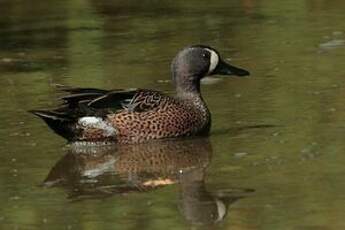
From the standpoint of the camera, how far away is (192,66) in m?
10.8

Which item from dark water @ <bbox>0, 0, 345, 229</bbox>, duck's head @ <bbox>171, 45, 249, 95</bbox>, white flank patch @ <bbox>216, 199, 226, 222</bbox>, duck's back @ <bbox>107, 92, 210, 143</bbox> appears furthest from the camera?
duck's head @ <bbox>171, 45, 249, 95</bbox>

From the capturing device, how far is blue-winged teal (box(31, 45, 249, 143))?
10117mm

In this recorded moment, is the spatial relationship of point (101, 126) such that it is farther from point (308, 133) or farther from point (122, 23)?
point (122, 23)

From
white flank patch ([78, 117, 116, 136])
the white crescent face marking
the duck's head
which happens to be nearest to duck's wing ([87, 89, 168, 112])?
white flank patch ([78, 117, 116, 136])

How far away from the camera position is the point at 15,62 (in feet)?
45.8

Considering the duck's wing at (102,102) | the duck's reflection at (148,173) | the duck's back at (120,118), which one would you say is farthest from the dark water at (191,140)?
the duck's wing at (102,102)

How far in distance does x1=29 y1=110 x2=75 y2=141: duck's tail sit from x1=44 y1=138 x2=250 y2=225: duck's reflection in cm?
12

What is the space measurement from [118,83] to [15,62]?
6.15ft

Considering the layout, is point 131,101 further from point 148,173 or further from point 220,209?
point 220,209

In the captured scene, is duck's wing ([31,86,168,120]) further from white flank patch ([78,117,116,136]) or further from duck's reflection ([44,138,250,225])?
duck's reflection ([44,138,250,225])

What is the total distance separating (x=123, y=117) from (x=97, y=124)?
0.19 meters

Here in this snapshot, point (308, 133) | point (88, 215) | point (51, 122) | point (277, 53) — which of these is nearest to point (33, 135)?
point (51, 122)

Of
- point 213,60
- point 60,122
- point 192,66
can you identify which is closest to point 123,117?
point 60,122

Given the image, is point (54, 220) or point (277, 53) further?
point (277, 53)
